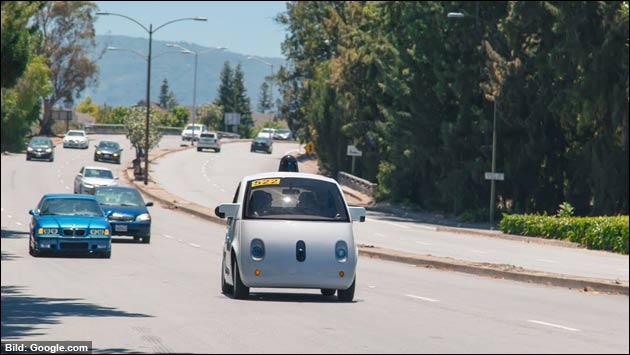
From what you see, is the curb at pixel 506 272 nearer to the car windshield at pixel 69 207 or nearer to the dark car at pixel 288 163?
the car windshield at pixel 69 207

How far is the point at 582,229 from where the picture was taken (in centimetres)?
4294

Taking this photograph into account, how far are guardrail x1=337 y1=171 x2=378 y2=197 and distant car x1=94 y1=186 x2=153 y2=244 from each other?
33378mm

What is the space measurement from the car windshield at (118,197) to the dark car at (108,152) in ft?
123

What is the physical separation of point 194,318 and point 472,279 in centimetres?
1130

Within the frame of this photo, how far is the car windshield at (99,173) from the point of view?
54325mm

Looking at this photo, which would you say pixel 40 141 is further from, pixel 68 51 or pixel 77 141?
pixel 68 51

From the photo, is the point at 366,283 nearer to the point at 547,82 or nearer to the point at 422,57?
the point at 547,82

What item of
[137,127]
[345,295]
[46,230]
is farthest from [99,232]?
[137,127]

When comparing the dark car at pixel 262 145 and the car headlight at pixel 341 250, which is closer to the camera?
the car headlight at pixel 341 250

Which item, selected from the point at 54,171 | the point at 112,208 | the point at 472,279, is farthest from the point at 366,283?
the point at 54,171

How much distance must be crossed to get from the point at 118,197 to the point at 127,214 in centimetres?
107

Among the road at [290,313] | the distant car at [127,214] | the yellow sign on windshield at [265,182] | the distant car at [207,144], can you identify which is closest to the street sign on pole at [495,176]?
the distant car at [127,214]

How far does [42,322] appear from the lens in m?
15.8

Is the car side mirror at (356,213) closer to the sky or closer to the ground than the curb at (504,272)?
closer to the sky
